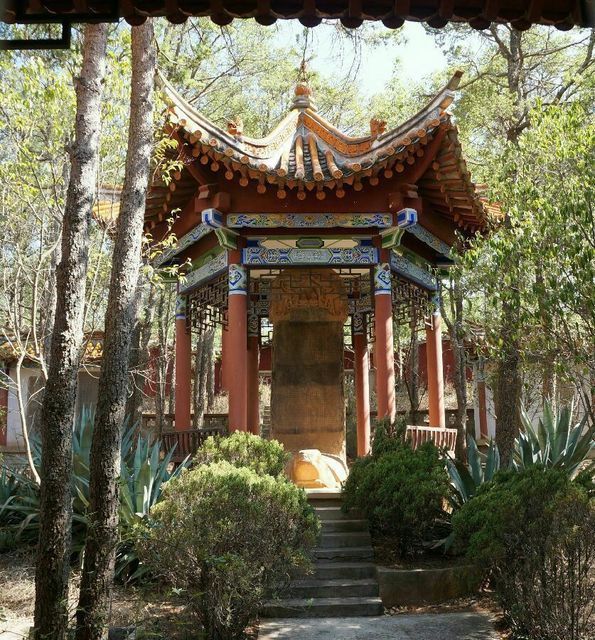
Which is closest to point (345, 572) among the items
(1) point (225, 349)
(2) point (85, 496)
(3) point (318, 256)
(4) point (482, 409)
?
(2) point (85, 496)

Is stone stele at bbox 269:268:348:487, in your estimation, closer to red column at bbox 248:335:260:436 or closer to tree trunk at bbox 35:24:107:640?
red column at bbox 248:335:260:436

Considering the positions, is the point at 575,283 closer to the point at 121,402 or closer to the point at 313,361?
the point at 121,402

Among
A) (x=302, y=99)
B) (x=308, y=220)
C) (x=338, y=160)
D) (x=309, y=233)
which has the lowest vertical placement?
(x=309, y=233)

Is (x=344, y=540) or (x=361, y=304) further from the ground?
(x=361, y=304)

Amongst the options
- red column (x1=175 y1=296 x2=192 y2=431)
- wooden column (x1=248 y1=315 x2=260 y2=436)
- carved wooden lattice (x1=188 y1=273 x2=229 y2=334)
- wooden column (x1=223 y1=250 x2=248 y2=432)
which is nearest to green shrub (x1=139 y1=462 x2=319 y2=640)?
wooden column (x1=223 y1=250 x2=248 y2=432)

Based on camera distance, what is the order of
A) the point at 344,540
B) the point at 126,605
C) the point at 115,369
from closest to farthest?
1. the point at 115,369
2. the point at 126,605
3. the point at 344,540

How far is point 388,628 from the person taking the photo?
5.80 metres

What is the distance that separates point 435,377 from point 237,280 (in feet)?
11.3

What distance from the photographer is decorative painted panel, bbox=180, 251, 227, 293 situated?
9.87 meters

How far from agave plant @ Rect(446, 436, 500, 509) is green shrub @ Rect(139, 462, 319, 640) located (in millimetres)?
2493

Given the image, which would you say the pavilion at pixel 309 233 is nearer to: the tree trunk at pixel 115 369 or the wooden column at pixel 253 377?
the wooden column at pixel 253 377

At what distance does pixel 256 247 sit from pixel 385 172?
6.38 ft

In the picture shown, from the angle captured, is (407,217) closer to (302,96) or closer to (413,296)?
(413,296)

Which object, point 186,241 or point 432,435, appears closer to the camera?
point 432,435
